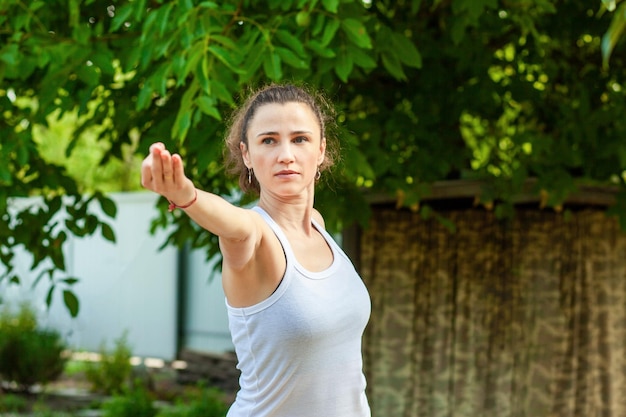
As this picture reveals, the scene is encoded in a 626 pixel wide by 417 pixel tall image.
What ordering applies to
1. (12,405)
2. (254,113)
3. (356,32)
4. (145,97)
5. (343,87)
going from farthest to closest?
(12,405)
(343,87)
(145,97)
(356,32)
(254,113)

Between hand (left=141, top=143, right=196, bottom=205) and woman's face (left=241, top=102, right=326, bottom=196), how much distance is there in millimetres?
449

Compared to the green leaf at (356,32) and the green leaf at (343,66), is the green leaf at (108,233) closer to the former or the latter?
the green leaf at (343,66)

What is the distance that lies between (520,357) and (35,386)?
7.86 m

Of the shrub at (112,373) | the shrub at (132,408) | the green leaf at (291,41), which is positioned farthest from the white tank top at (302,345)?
the shrub at (112,373)

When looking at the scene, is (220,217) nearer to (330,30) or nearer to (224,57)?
(224,57)

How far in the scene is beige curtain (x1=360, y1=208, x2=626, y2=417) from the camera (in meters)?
6.41

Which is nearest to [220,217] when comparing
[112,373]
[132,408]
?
[132,408]

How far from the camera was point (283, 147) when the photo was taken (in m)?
2.04

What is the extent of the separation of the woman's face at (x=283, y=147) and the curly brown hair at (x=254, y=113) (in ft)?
0.10

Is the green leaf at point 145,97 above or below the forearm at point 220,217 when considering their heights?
above

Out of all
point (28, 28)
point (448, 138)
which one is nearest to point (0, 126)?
point (28, 28)

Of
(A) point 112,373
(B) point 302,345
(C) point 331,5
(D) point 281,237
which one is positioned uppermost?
(C) point 331,5

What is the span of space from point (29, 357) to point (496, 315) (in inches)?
277

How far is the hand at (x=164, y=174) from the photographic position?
1531 millimetres
